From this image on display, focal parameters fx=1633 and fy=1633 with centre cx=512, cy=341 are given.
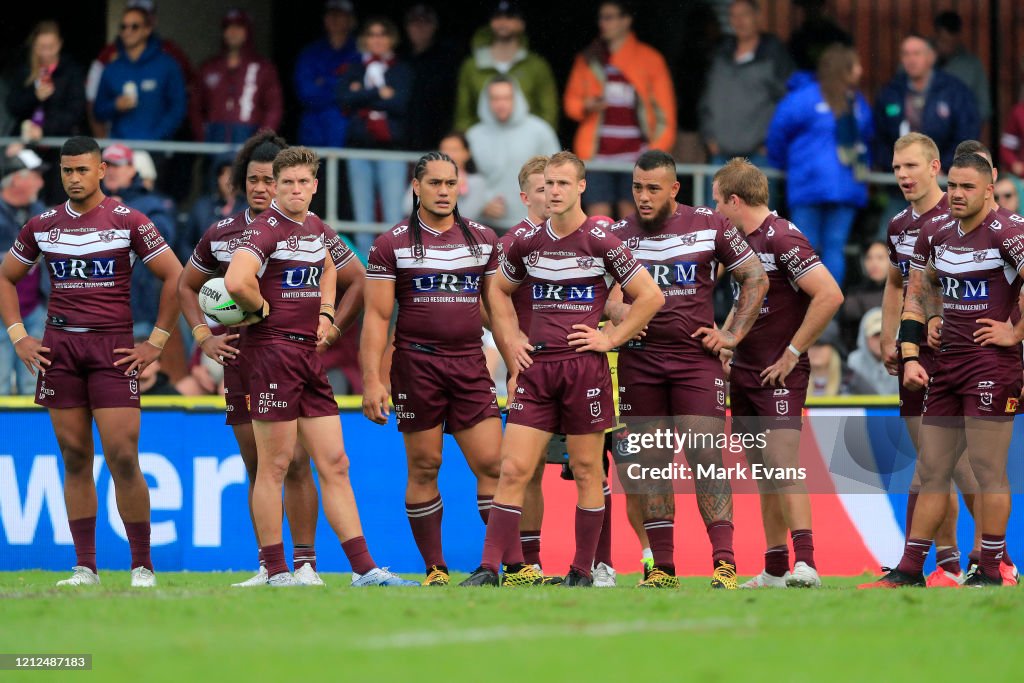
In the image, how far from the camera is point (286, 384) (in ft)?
30.4

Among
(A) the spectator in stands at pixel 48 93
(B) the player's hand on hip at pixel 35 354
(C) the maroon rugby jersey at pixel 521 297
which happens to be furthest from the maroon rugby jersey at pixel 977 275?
(A) the spectator in stands at pixel 48 93

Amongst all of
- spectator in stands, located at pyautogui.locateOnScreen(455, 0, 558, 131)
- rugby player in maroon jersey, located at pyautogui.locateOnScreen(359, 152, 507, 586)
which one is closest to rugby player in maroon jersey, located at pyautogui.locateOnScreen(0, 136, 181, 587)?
rugby player in maroon jersey, located at pyautogui.locateOnScreen(359, 152, 507, 586)

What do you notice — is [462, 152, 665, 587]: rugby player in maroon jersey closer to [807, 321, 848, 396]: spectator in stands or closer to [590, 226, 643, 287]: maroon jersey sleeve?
[590, 226, 643, 287]: maroon jersey sleeve

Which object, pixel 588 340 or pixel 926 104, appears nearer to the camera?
pixel 588 340

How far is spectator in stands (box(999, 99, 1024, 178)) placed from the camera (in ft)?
55.5

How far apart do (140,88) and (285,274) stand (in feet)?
24.5

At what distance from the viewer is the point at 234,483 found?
12.5 meters

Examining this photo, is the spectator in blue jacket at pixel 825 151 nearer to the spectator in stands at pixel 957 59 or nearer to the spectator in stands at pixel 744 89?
the spectator in stands at pixel 744 89

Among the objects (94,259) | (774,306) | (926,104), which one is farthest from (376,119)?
(774,306)

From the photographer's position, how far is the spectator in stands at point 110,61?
16.3m

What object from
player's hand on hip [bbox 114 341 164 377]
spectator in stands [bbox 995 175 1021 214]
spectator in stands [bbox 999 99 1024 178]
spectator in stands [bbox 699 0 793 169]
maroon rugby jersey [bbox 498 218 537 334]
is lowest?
player's hand on hip [bbox 114 341 164 377]

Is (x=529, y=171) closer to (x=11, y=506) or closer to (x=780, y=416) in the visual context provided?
(x=780, y=416)

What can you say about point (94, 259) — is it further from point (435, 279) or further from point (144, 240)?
point (435, 279)

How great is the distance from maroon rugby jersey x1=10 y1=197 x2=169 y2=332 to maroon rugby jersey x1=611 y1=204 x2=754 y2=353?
9.98 ft
